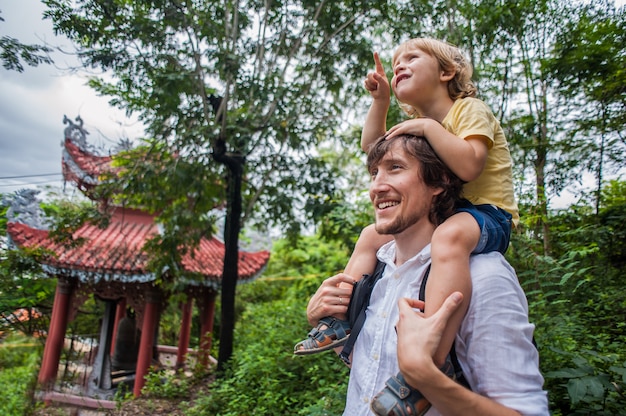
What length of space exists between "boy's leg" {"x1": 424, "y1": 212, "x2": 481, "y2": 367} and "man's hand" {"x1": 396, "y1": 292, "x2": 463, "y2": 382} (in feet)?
0.13

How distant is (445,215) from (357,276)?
0.32 metres

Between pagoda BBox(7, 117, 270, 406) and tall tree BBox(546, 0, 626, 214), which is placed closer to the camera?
tall tree BBox(546, 0, 626, 214)

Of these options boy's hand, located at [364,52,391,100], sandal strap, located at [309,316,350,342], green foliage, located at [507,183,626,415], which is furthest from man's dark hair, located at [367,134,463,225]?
green foliage, located at [507,183,626,415]

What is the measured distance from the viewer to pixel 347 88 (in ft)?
21.1

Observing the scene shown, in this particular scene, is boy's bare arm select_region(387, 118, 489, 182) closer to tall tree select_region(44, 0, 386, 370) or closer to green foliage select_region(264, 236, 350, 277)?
tall tree select_region(44, 0, 386, 370)

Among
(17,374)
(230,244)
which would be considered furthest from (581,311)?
(17,374)

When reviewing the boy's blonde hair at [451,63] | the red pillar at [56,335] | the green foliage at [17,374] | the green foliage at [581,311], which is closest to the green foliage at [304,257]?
the red pillar at [56,335]

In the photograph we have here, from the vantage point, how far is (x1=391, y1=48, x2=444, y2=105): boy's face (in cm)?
121

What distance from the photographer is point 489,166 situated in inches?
44.6

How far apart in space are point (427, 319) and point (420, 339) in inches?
1.9

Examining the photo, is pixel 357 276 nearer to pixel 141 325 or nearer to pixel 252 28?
pixel 252 28

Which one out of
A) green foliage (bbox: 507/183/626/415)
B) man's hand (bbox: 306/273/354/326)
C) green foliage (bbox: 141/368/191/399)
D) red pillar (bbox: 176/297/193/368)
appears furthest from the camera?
red pillar (bbox: 176/297/193/368)

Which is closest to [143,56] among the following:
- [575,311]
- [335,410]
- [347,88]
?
[347,88]

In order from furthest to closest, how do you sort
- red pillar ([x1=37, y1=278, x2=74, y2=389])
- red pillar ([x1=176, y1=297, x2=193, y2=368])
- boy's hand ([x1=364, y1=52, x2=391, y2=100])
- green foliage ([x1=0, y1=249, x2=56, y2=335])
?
red pillar ([x1=176, y1=297, x2=193, y2=368]) → red pillar ([x1=37, y1=278, x2=74, y2=389]) → green foliage ([x1=0, y1=249, x2=56, y2=335]) → boy's hand ([x1=364, y1=52, x2=391, y2=100])
